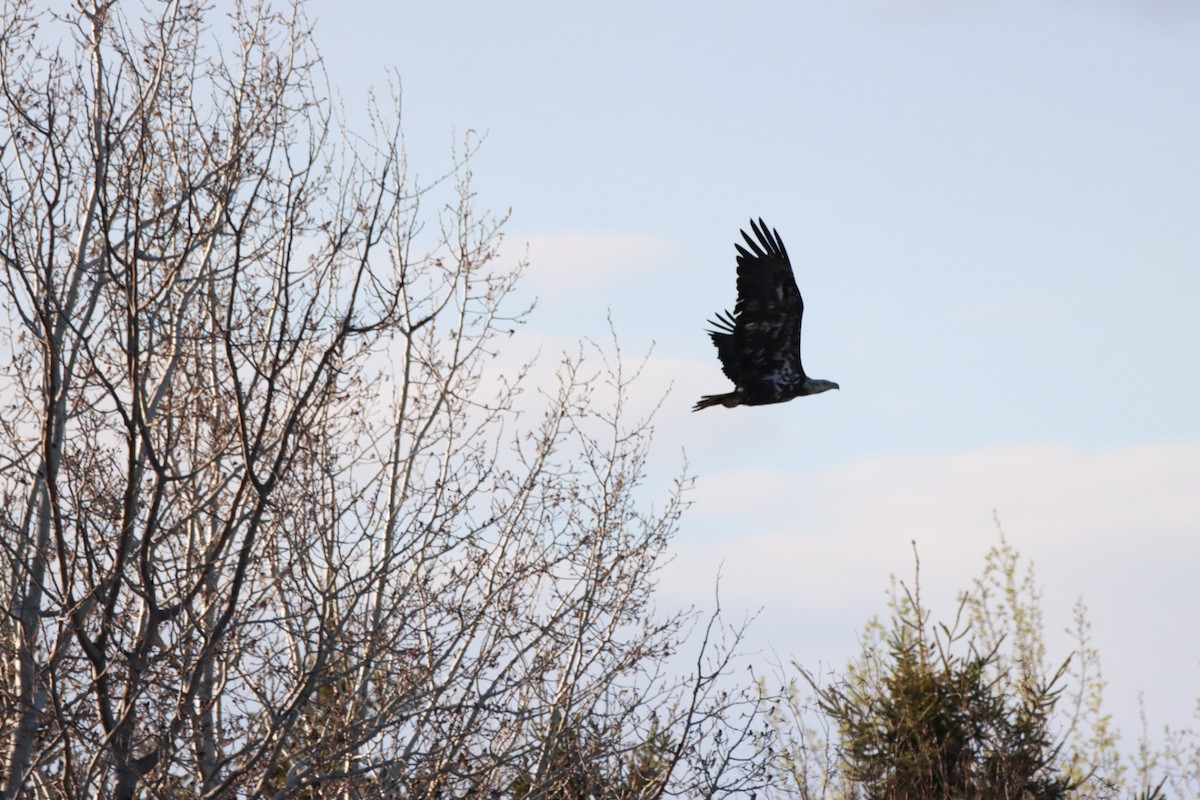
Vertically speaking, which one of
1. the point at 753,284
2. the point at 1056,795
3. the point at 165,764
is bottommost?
the point at 1056,795

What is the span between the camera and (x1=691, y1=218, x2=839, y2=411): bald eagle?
11016 millimetres

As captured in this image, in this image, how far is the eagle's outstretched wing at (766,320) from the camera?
1102 cm

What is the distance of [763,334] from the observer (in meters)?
11.3

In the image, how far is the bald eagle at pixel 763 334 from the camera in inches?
434

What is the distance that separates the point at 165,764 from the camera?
5.93 metres

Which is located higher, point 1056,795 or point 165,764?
point 165,764

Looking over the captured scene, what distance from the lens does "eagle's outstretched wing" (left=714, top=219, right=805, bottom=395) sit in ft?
36.1

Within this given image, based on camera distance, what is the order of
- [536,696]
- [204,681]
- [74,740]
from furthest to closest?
[536,696] → [204,681] → [74,740]

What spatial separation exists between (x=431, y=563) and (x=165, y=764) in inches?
185

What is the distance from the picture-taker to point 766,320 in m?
11.2

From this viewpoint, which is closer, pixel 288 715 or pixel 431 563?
pixel 288 715

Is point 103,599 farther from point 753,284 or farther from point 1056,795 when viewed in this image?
point 1056,795

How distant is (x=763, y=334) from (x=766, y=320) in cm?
12

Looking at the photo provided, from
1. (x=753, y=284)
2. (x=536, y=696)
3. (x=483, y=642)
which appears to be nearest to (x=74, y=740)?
(x=483, y=642)
